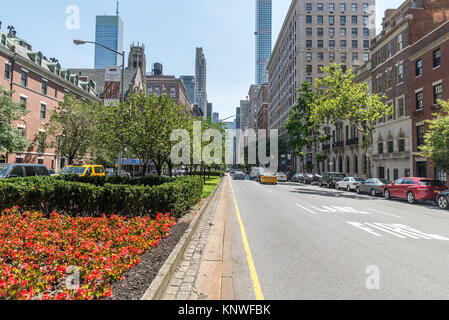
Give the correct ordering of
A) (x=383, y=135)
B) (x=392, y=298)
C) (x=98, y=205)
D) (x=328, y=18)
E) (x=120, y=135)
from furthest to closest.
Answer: (x=328, y=18)
(x=383, y=135)
(x=120, y=135)
(x=98, y=205)
(x=392, y=298)

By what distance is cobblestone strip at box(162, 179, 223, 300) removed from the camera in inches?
156

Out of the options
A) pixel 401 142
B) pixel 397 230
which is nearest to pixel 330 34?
pixel 401 142

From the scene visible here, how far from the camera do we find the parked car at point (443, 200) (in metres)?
15.3

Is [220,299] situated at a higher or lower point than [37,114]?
lower

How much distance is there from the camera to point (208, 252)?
6.17m

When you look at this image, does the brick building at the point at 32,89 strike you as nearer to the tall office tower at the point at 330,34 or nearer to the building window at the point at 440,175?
the building window at the point at 440,175

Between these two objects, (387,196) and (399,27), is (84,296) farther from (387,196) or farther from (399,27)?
→ (399,27)

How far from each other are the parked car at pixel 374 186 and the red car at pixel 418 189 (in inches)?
99.6

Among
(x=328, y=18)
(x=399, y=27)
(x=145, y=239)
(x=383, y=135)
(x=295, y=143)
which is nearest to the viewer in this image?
(x=145, y=239)

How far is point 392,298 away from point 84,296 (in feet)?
13.7

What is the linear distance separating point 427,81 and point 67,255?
33.5m

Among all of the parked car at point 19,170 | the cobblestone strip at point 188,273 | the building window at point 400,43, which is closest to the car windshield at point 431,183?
the cobblestone strip at point 188,273

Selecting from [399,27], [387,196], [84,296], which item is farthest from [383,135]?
[84,296]

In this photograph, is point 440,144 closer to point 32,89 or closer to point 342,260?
point 342,260
